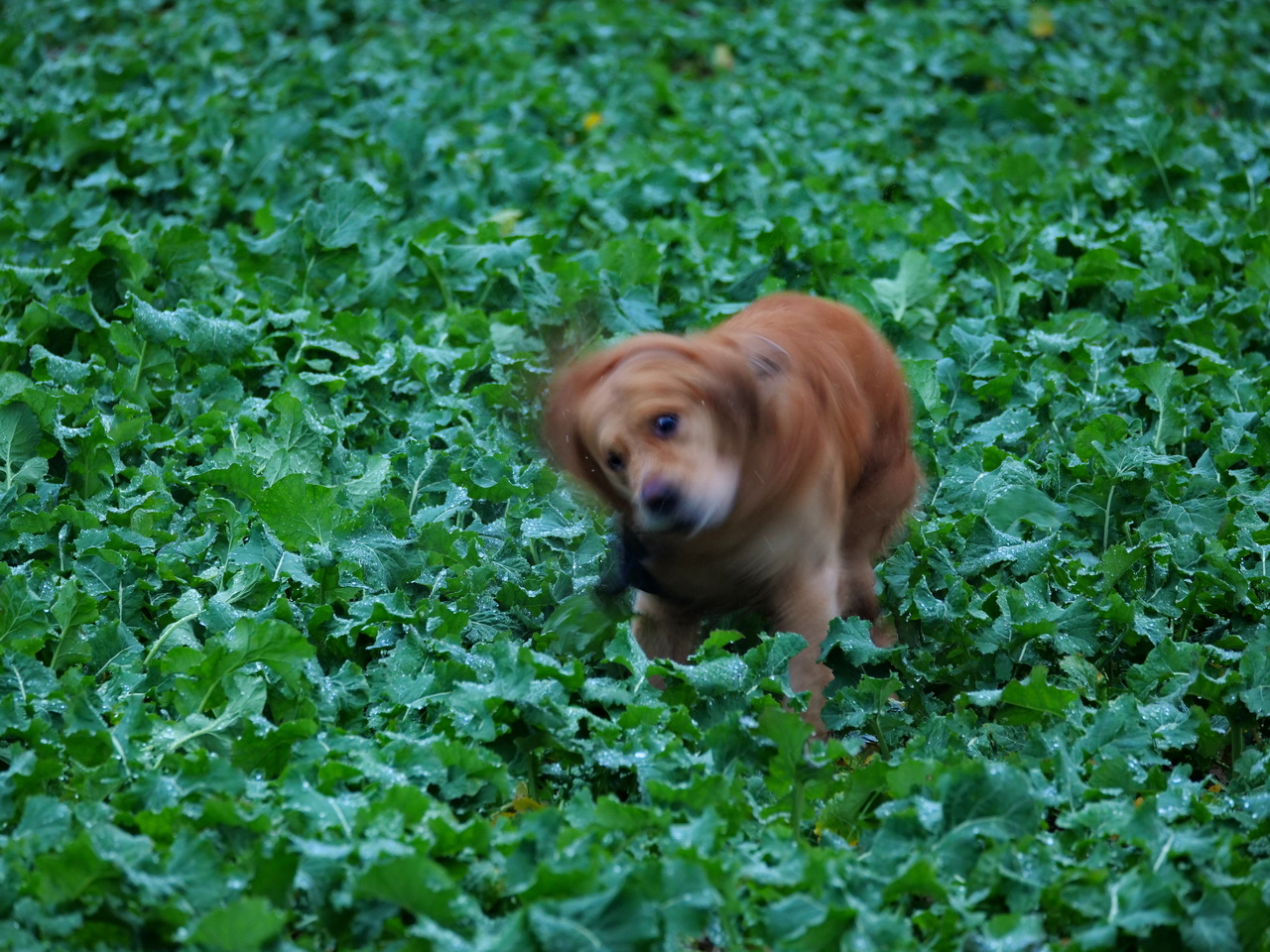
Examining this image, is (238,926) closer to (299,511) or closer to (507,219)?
(299,511)

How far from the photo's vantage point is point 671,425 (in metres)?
3.56

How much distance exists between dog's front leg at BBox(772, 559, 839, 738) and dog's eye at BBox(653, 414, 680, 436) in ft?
2.15

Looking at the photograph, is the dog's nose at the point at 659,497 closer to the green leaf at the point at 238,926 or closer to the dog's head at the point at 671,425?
the dog's head at the point at 671,425

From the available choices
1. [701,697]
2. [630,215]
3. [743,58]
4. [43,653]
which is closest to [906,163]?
[630,215]

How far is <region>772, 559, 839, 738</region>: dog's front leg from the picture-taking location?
3.94 metres

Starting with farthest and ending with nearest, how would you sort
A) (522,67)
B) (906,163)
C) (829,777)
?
(522,67)
(906,163)
(829,777)

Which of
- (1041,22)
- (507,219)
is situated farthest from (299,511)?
(1041,22)

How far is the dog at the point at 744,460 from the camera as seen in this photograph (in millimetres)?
3570

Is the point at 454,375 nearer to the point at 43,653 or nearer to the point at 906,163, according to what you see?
the point at 43,653

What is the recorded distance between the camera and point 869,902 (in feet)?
9.78

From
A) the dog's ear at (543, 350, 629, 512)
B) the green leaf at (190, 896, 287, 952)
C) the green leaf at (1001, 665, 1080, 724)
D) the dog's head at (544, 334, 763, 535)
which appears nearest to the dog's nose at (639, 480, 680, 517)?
the dog's head at (544, 334, 763, 535)

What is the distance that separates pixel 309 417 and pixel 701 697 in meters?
2.18

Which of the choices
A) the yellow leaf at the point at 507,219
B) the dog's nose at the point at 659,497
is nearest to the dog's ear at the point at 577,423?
the dog's nose at the point at 659,497

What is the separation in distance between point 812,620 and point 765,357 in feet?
2.60
